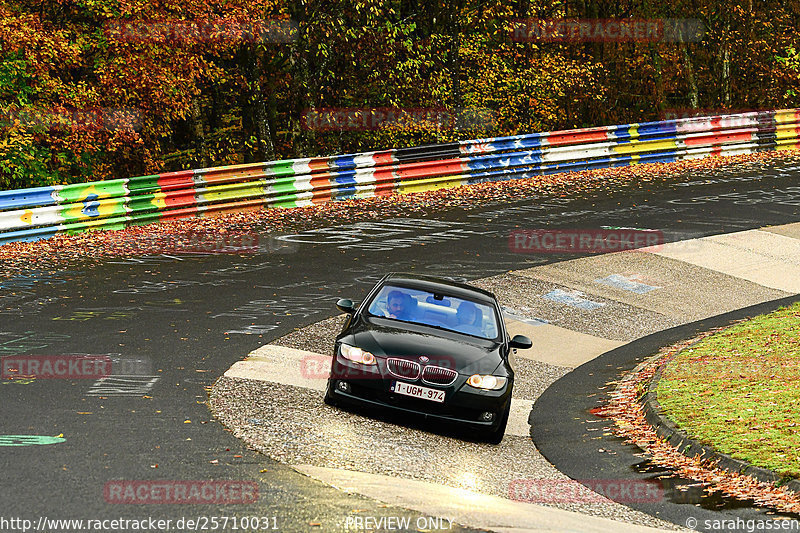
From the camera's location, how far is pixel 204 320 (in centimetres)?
1410

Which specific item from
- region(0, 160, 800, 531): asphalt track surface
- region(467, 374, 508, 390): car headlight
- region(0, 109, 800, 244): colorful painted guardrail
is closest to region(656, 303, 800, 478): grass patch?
region(0, 160, 800, 531): asphalt track surface

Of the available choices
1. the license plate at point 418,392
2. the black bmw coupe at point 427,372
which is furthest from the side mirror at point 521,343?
the license plate at point 418,392

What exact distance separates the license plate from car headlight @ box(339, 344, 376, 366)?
365 mm

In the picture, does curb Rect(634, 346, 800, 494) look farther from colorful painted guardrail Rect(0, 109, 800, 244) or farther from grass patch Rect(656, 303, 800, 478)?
colorful painted guardrail Rect(0, 109, 800, 244)

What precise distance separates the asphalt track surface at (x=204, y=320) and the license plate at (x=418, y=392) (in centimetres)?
175

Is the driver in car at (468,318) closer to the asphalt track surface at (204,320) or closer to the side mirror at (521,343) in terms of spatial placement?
the side mirror at (521,343)

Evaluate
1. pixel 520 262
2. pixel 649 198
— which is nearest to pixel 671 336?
pixel 520 262

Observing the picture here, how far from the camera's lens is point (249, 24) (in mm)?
24188

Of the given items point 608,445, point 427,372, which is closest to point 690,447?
point 608,445

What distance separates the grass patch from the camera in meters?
Answer: 9.59

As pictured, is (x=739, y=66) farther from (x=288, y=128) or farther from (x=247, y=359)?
(x=247, y=359)

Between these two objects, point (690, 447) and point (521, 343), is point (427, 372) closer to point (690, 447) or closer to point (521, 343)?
point (521, 343)

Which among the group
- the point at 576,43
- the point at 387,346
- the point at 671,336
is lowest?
the point at 671,336

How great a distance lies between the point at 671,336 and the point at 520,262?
3809mm
